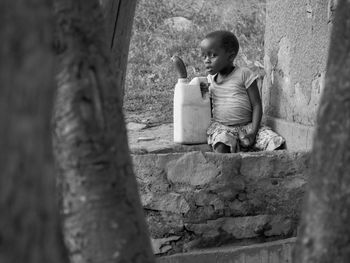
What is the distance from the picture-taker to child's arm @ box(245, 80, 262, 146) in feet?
12.8

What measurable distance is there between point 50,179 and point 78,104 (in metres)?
0.49

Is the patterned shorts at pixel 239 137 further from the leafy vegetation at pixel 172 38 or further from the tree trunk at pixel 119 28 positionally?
the leafy vegetation at pixel 172 38

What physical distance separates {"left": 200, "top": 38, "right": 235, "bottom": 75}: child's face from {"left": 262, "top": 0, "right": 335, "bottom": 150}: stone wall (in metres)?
0.34

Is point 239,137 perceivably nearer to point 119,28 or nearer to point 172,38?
point 119,28

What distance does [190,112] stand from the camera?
13.1ft

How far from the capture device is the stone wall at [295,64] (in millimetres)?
3654

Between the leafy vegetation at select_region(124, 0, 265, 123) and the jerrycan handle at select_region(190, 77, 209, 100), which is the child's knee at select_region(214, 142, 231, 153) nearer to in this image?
Result: the jerrycan handle at select_region(190, 77, 209, 100)

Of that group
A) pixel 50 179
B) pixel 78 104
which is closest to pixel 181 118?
pixel 78 104

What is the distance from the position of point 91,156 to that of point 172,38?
22.5 ft

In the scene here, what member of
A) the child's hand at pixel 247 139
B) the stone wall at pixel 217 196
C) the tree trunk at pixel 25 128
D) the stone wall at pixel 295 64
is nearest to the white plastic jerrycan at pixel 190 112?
the child's hand at pixel 247 139

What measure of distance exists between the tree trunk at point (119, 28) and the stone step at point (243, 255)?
30.5 inches

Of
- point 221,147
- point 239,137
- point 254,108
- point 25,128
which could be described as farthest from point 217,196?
point 25,128

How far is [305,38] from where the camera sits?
Answer: 12.6 ft

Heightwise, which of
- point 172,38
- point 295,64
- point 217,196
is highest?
point 172,38
